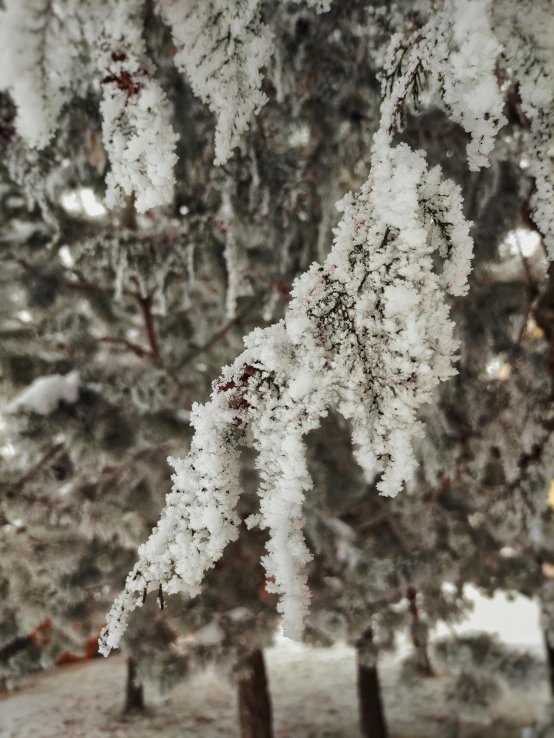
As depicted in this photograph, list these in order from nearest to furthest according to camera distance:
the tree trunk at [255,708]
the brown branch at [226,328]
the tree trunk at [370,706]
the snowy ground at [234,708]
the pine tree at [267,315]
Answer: the pine tree at [267,315] → the brown branch at [226,328] → the tree trunk at [255,708] → the snowy ground at [234,708] → the tree trunk at [370,706]

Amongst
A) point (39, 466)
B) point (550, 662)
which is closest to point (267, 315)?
point (39, 466)

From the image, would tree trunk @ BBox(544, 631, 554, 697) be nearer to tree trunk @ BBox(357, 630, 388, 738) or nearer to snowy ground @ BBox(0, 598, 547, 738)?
snowy ground @ BBox(0, 598, 547, 738)

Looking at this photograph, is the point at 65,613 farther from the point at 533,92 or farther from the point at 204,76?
the point at 533,92

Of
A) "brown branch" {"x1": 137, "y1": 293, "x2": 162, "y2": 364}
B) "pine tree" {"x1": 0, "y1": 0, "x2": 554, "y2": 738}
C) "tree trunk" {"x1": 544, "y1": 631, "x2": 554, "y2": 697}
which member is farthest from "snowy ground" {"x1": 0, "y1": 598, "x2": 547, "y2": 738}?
"brown branch" {"x1": 137, "y1": 293, "x2": 162, "y2": 364}

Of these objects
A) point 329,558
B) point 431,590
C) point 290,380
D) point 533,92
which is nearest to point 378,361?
point 290,380

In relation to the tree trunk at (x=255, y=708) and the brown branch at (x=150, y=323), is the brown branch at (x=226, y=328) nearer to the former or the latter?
the brown branch at (x=150, y=323)

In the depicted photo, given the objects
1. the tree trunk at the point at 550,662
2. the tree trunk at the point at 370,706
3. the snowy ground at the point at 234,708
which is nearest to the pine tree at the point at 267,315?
the snowy ground at the point at 234,708
